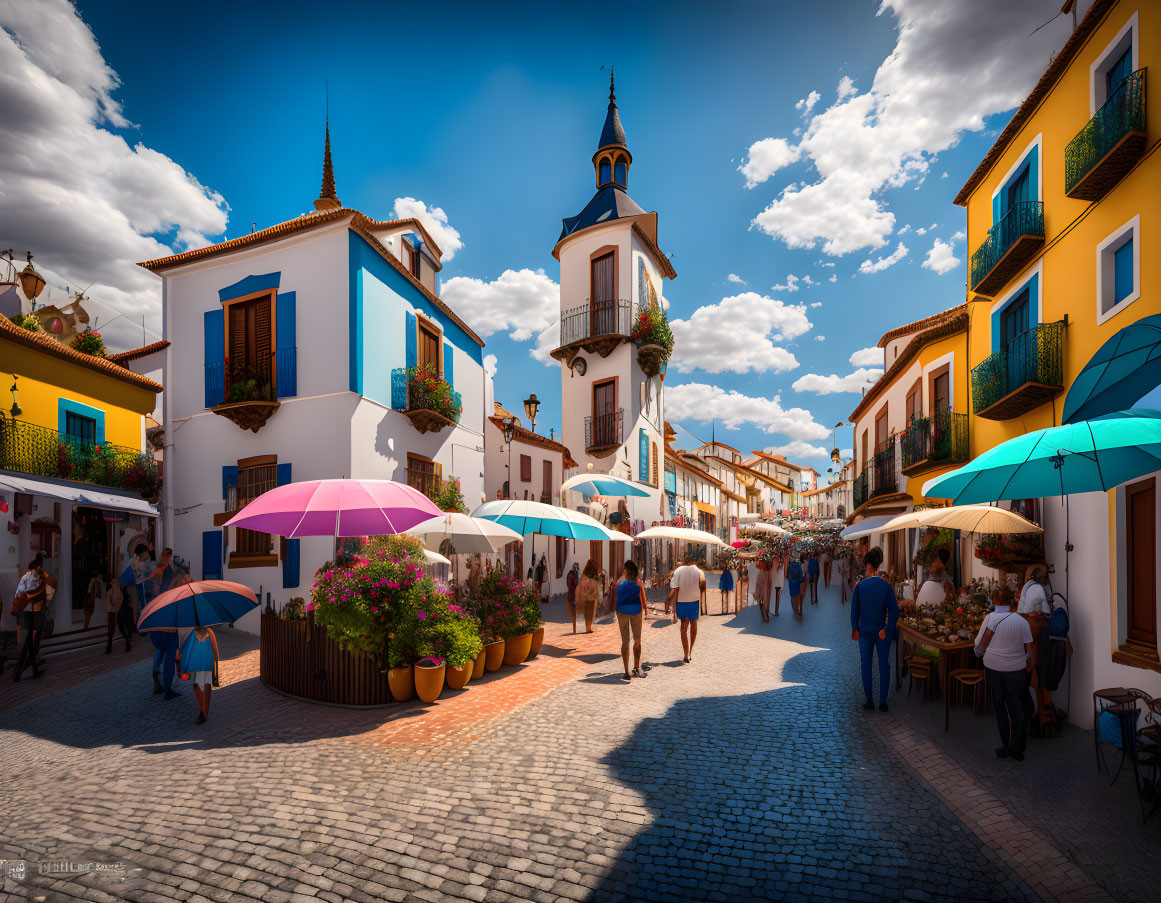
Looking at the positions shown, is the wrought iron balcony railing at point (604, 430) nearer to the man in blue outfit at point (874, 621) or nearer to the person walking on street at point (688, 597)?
the person walking on street at point (688, 597)

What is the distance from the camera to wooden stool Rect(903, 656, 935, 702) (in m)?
8.31

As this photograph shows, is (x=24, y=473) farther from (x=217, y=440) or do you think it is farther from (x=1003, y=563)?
(x=1003, y=563)

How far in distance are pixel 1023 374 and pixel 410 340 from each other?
1338 cm

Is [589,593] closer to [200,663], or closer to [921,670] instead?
[921,670]

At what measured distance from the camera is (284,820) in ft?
16.1

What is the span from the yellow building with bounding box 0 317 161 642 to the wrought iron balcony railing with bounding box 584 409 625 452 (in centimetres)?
1441

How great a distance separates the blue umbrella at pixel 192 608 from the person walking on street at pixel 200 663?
46 centimetres

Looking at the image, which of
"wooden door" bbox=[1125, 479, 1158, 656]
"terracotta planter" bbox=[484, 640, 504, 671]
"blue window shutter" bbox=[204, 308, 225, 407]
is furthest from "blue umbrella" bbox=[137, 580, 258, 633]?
"wooden door" bbox=[1125, 479, 1158, 656]

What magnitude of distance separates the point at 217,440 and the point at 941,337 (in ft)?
58.7

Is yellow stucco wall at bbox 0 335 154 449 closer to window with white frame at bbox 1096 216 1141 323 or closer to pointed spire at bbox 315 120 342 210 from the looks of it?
pointed spire at bbox 315 120 342 210

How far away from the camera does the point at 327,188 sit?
20.5 m

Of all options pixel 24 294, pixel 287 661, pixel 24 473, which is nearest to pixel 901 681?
pixel 287 661

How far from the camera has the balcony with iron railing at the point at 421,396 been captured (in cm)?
1548

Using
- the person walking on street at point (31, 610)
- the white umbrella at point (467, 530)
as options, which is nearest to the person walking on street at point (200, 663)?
the white umbrella at point (467, 530)
